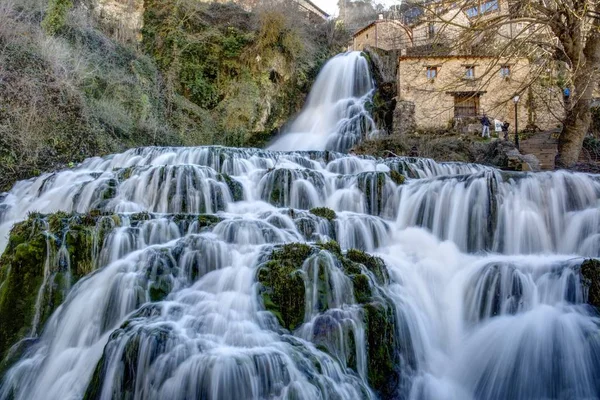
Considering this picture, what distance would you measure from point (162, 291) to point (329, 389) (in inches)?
102

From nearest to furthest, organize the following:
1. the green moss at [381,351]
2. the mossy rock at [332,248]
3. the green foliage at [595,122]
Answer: the green moss at [381,351] → the mossy rock at [332,248] → the green foliage at [595,122]

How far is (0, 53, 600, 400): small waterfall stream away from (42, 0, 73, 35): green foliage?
8.52 meters

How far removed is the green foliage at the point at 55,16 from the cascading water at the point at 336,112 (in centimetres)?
922

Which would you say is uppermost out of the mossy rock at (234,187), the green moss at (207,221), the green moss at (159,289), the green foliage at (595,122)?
the green foliage at (595,122)

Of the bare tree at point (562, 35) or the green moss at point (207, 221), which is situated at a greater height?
the bare tree at point (562, 35)

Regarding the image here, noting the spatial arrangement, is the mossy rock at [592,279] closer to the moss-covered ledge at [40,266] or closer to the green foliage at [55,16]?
the moss-covered ledge at [40,266]

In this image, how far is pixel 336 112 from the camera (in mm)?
21625

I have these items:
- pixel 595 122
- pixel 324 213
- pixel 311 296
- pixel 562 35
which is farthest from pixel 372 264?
pixel 595 122

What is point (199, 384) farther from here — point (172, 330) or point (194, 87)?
point (194, 87)

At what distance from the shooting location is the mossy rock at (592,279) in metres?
5.92

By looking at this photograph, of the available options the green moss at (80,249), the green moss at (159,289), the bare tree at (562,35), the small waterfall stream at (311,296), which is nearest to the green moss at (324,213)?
the small waterfall stream at (311,296)

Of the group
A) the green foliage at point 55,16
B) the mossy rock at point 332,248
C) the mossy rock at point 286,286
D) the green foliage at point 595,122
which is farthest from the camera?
the green foliage at point 595,122

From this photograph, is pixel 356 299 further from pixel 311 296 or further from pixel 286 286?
pixel 286 286

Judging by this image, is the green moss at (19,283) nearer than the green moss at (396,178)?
Yes
